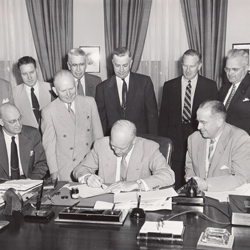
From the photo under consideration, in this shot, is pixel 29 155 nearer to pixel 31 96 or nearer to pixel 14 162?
pixel 14 162

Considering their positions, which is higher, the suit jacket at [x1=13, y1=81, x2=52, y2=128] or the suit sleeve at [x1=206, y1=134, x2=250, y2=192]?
the suit jacket at [x1=13, y1=81, x2=52, y2=128]

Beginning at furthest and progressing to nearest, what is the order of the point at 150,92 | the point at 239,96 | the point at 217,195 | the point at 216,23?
the point at 216,23
the point at 150,92
the point at 239,96
the point at 217,195

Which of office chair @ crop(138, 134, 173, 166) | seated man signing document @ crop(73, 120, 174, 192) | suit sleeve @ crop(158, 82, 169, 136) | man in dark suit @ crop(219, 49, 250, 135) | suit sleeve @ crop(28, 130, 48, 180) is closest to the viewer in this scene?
seated man signing document @ crop(73, 120, 174, 192)

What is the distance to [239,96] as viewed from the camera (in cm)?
373

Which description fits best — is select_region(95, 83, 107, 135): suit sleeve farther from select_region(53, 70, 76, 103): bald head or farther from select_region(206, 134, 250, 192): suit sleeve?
select_region(206, 134, 250, 192): suit sleeve

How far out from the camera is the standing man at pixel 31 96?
4121 mm

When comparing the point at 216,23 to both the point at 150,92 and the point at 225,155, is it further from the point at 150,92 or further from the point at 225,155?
the point at 225,155

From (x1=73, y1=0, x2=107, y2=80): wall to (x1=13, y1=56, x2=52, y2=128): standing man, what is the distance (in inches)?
86.7

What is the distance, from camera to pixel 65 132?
3572 mm

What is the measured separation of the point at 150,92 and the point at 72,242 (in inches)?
99.8

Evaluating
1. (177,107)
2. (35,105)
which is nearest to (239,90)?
(177,107)

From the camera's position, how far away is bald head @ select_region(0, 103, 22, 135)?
3.38m

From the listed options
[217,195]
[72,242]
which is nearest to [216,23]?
[217,195]

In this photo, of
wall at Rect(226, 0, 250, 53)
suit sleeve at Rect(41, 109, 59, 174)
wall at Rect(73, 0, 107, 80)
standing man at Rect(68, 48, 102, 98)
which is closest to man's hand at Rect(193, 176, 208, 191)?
suit sleeve at Rect(41, 109, 59, 174)
